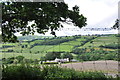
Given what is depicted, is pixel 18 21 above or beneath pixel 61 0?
beneath

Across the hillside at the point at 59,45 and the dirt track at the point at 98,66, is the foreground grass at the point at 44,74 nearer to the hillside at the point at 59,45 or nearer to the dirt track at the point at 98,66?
the dirt track at the point at 98,66

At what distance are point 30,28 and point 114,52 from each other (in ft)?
12.1

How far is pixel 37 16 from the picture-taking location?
613 cm

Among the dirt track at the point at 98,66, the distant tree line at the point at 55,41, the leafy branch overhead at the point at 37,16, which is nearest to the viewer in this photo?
the leafy branch overhead at the point at 37,16

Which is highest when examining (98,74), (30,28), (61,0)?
(61,0)

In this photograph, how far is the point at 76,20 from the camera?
6668 millimetres

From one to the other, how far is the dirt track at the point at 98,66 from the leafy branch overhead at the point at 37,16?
186 centimetres

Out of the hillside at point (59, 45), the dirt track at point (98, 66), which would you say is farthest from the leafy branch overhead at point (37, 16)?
the dirt track at point (98, 66)

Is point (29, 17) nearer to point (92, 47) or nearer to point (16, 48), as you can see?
point (16, 48)

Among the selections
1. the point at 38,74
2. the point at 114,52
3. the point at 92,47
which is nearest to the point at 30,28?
the point at 38,74

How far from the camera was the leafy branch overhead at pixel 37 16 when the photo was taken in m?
5.86

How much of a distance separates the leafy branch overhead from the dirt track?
6.09ft

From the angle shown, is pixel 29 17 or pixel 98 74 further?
pixel 98 74

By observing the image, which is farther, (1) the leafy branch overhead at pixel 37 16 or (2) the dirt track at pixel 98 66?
(2) the dirt track at pixel 98 66
